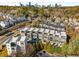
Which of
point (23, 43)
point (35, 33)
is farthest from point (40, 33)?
point (23, 43)

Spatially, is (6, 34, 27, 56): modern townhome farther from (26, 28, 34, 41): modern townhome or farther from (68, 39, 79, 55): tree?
(68, 39, 79, 55): tree

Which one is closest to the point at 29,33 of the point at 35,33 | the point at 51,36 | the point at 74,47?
the point at 35,33

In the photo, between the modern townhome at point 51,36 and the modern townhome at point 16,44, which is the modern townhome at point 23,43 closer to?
the modern townhome at point 16,44

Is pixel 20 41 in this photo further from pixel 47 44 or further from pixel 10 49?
pixel 47 44

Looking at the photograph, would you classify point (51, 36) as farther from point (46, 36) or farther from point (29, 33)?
point (29, 33)

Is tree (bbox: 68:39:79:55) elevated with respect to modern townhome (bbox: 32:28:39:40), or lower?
lower

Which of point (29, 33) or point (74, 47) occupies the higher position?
point (29, 33)

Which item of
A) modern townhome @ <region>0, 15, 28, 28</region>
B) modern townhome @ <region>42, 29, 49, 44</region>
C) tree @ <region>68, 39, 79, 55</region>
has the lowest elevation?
tree @ <region>68, 39, 79, 55</region>

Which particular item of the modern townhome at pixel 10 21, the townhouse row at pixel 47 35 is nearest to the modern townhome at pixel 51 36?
the townhouse row at pixel 47 35

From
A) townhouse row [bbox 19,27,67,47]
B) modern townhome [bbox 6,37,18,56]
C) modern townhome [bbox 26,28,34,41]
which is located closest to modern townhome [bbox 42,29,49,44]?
townhouse row [bbox 19,27,67,47]

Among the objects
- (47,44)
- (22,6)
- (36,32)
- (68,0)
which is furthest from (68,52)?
(22,6)

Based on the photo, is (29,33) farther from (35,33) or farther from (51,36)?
(51,36)
